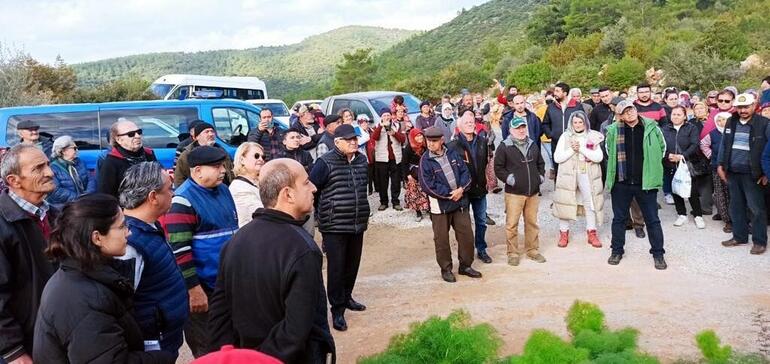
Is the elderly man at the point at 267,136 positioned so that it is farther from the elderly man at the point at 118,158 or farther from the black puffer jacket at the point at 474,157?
the black puffer jacket at the point at 474,157

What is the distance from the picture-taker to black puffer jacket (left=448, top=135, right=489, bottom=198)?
6227 mm

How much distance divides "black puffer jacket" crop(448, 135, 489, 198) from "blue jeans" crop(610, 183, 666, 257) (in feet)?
4.61

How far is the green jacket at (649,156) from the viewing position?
5949 mm

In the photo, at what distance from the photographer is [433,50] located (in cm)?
6812

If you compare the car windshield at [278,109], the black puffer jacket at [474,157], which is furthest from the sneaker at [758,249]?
the car windshield at [278,109]

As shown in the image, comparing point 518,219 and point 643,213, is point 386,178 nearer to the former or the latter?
point 518,219

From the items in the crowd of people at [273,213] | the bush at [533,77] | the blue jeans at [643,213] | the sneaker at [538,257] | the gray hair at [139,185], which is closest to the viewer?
the crowd of people at [273,213]

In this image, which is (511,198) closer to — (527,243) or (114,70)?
(527,243)

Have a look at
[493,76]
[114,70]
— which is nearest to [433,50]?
[493,76]

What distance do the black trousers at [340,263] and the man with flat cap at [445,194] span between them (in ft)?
3.76

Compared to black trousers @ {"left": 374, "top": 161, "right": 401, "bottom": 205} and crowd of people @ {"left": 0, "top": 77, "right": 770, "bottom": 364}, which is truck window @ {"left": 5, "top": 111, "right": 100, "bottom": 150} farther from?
black trousers @ {"left": 374, "top": 161, "right": 401, "bottom": 205}

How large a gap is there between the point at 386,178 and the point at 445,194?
365cm

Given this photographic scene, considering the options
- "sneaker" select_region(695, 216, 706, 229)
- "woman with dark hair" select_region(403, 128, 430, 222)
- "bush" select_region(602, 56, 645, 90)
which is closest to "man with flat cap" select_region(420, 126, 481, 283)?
"woman with dark hair" select_region(403, 128, 430, 222)

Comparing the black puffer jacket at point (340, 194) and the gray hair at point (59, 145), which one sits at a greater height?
the gray hair at point (59, 145)
